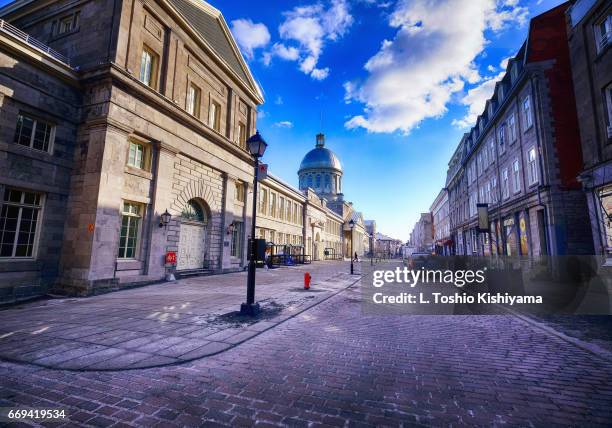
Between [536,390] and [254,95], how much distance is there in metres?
22.4

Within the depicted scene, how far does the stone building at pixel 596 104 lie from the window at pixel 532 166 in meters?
2.76

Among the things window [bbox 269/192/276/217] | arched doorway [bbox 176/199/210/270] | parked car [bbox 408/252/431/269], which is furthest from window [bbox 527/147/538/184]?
window [bbox 269/192/276/217]

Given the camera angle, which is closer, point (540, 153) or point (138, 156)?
point (138, 156)

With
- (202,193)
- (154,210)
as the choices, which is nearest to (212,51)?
(202,193)

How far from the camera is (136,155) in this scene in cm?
1249

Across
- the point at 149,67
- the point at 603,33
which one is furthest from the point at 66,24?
the point at 603,33

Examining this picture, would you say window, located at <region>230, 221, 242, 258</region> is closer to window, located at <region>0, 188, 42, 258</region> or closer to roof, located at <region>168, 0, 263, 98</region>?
roof, located at <region>168, 0, 263, 98</region>

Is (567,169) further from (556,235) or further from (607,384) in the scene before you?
(607,384)

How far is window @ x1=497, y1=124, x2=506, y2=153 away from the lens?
1985cm

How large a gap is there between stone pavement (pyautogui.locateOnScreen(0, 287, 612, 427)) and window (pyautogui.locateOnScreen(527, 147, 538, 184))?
1360 cm

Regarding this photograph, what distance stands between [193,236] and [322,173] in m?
54.5

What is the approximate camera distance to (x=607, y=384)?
3635mm

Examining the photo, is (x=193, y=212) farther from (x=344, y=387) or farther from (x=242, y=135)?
(x=344, y=387)

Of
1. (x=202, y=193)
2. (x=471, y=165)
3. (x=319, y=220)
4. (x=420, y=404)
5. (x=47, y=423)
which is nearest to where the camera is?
(x=47, y=423)
